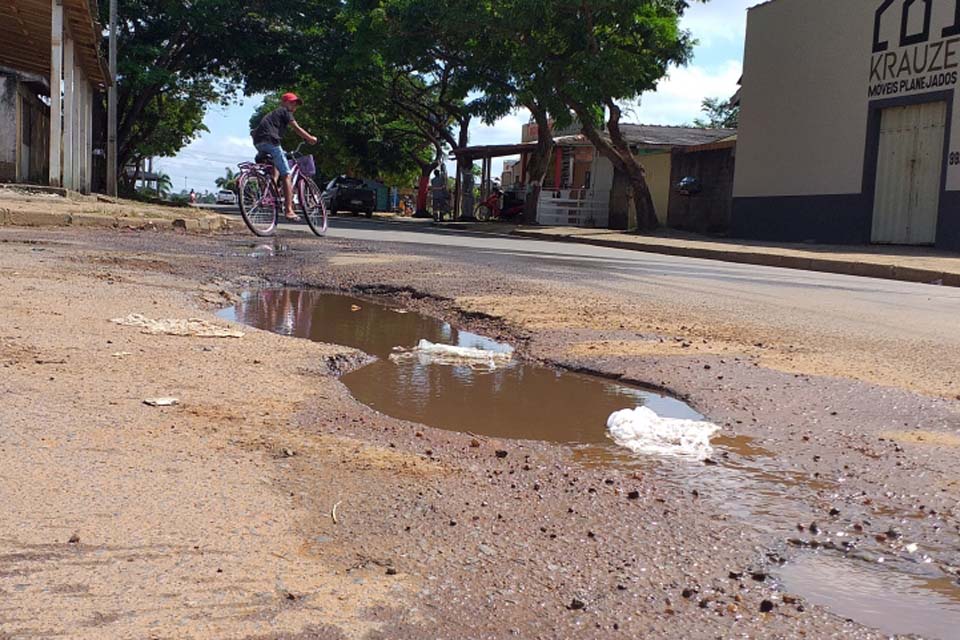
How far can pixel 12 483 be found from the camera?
2.46 metres

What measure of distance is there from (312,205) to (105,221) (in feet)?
8.76

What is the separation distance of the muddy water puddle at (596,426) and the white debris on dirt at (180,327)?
50 centimetres

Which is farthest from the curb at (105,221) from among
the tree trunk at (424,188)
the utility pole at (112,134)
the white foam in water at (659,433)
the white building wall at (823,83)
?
the tree trunk at (424,188)

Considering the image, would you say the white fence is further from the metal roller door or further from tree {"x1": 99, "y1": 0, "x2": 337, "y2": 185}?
the metal roller door

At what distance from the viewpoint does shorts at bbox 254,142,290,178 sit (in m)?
10.8

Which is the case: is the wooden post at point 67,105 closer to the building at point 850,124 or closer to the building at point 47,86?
the building at point 47,86

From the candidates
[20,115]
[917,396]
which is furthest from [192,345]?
[20,115]

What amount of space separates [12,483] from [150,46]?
27219 millimetres

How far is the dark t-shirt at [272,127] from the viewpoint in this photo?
1068 cm

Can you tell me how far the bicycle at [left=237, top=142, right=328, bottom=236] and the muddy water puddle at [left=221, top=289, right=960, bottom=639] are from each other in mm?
4891

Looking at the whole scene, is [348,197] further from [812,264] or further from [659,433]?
[659,433]

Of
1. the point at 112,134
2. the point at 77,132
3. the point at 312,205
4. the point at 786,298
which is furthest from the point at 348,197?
the point at 786,298

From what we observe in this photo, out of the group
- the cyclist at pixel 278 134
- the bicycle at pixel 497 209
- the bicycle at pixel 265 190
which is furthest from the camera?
the bicycle at pixel 497 209

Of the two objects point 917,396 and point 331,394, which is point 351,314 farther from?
point 917,396
